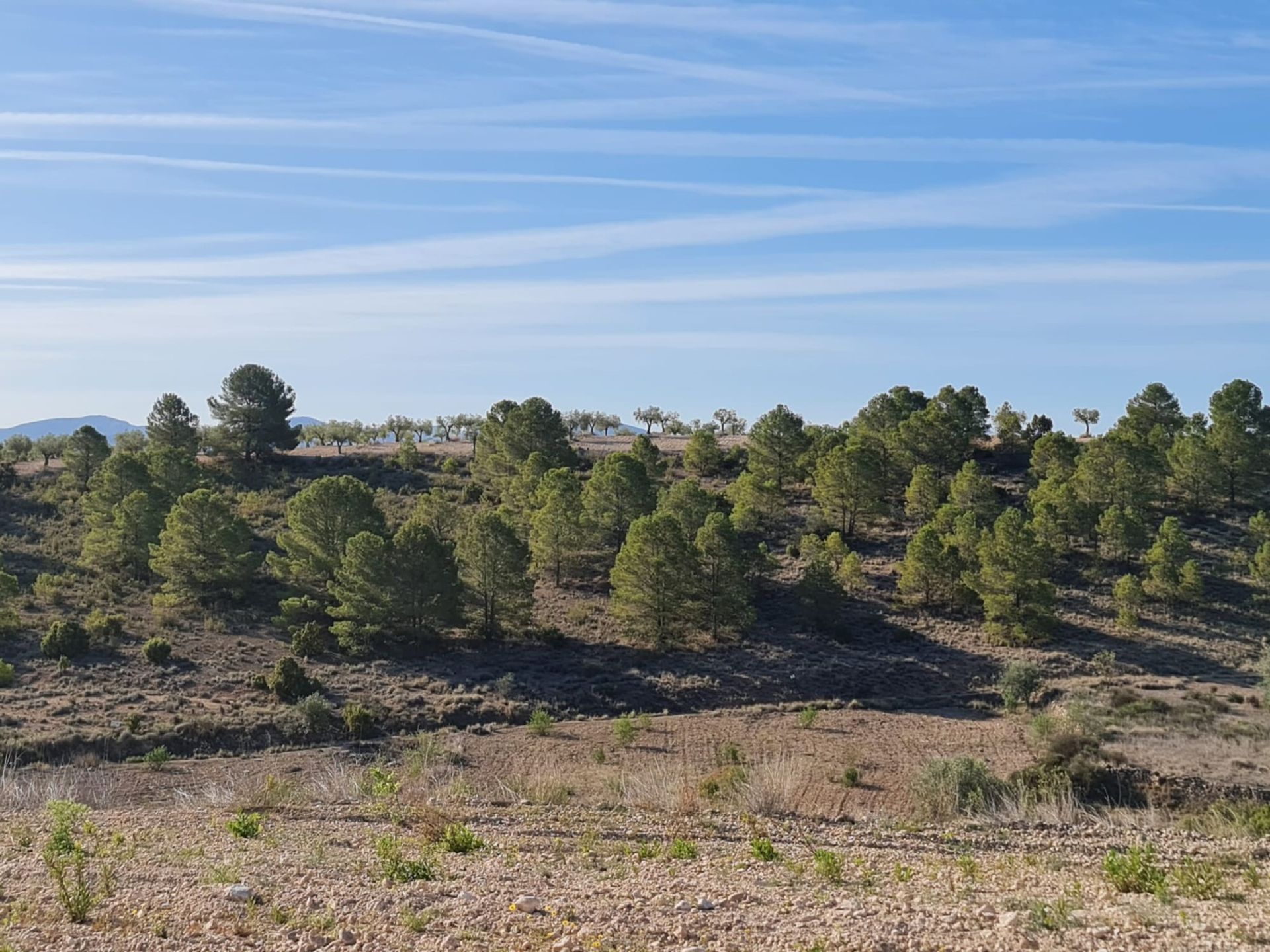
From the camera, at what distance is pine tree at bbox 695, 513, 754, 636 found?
4525cm

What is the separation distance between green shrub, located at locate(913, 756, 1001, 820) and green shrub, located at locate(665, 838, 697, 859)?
8.46 metres

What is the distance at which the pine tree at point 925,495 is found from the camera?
58969 millimetres

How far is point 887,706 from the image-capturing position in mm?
38781

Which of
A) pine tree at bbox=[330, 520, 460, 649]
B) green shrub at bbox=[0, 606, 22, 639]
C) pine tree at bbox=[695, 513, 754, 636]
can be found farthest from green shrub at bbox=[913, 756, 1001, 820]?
green shrub at bbox=[0, 606, 22, 639]

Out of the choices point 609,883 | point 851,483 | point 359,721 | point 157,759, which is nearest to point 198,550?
point 359,721

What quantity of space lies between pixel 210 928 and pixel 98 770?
21.2 m

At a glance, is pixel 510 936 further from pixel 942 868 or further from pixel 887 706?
pixel 887 706

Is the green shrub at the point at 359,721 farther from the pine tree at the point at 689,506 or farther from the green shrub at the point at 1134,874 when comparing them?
the green shrub at the point at 1134,874

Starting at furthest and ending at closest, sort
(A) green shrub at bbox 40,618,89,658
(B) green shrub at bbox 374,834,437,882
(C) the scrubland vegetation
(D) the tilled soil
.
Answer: (A) green shrub at bbox 40,618,89,658
(C) the scrubland vegetation
(B) green shrub at bbox 374,834,437,882
(D) the tilled soil

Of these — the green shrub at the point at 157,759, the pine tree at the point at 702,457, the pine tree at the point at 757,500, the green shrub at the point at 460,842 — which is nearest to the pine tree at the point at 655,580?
the pine tree at the point at 757,500

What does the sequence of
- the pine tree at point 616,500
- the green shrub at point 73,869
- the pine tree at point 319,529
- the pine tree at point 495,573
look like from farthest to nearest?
the pine tree at point 616,500 → the pine tree at point 319,529 → the pine tree at point 495,573 → the green shrub at point 73,869

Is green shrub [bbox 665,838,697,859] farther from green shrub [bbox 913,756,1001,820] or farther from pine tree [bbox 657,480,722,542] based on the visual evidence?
pine tree [bbox 657,480,722,542]

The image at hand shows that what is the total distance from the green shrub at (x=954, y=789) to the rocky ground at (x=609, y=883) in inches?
129

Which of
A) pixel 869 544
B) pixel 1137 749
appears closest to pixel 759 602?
pixel 869 544
